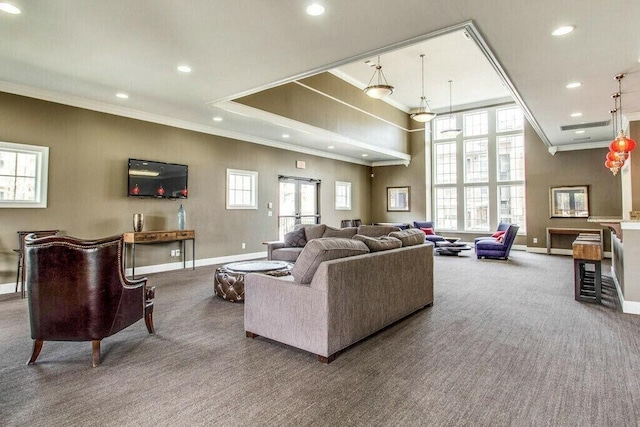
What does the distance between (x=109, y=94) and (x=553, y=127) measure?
8.43 metres

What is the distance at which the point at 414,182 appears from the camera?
1191cm

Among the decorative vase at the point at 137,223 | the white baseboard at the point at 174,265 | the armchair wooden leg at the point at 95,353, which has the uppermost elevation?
the decorative vase at the point at 137,223

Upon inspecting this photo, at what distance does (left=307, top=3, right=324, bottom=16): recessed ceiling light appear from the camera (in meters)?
2.92

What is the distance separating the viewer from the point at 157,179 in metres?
6.37

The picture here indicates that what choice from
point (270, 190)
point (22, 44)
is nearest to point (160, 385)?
point (22, 44)

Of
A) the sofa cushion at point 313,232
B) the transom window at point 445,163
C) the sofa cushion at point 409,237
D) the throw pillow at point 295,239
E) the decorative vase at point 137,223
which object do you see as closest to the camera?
the sofa cushion at point 409,237

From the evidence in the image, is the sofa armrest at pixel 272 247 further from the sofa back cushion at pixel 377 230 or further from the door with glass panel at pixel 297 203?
the door with glass panel at pixel 297 203

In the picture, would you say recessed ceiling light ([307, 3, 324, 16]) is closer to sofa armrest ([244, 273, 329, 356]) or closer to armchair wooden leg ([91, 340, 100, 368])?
sofa armrest ([244, 273, 329, 356])

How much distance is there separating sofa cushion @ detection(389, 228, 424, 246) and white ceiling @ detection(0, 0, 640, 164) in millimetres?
2025

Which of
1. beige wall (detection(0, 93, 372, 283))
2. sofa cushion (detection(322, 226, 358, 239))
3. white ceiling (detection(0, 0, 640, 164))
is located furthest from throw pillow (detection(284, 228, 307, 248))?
white ceiling (detection(0, 0, 640, 164))

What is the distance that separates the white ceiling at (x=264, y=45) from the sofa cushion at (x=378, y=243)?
2027mm

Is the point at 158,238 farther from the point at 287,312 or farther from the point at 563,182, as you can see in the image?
the point at 563,182

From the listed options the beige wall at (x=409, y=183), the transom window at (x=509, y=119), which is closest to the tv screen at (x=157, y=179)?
the beige wall at (x=409, y=183)

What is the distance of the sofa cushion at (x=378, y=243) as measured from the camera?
10.9ft
